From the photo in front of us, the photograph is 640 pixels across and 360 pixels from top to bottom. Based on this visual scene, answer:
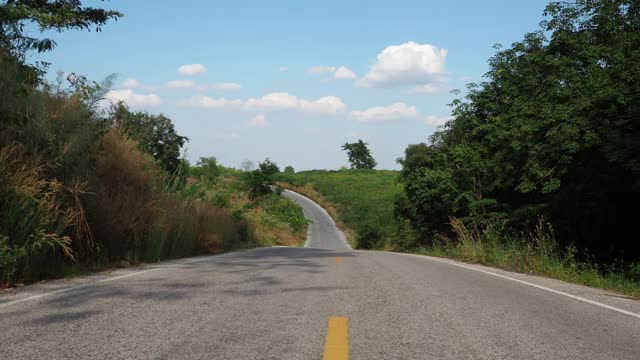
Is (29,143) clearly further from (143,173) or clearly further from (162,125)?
(162,125)

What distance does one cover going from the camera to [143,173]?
13.5 meters

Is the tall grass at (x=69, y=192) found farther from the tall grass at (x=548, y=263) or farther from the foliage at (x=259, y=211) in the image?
the tall grass at (x=548, y=263)

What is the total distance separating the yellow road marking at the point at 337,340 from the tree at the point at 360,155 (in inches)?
5701

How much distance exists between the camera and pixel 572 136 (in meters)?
14.6

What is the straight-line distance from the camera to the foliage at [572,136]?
13.9m

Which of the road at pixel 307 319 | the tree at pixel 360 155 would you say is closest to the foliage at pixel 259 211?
the road at pixel 307 319

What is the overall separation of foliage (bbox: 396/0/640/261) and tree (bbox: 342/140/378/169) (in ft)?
409

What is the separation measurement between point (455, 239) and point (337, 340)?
1019 inches

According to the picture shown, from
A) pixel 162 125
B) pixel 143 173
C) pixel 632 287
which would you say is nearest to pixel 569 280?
pixel 632 287

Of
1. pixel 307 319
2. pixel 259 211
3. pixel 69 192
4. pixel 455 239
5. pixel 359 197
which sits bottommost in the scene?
pixel 455 239

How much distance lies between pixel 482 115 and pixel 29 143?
21.8m

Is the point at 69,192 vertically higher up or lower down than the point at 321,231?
higher up

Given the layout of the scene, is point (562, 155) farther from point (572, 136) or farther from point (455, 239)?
point (455, 239)

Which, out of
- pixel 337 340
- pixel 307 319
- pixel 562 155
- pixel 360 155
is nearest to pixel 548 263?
pixel 562 155
